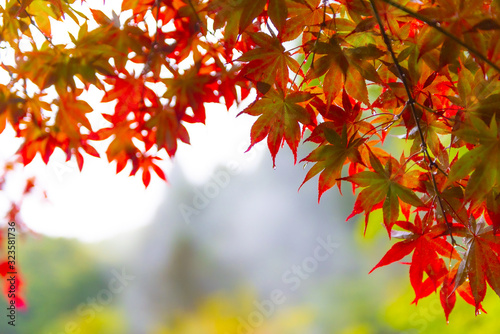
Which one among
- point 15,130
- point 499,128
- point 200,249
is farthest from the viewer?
point 200,249

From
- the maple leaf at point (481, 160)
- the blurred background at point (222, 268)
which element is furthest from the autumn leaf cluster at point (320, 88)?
the blurred background at point (222, 268)

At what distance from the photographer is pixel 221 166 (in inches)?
143

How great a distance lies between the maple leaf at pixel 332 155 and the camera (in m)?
0.50

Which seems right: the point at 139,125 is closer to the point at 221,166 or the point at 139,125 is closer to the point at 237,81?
the point at 237,81

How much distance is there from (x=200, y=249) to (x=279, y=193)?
0.91 metres

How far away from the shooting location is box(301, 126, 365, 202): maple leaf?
1.65 feet

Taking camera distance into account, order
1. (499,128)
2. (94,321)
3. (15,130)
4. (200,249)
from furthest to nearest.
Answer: (200,249) → (94,321) → (15,130) → (499,128)

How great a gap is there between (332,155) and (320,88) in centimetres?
12

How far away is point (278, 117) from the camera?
0.52 metres

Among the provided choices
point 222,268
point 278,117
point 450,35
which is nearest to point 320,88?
point 278,117

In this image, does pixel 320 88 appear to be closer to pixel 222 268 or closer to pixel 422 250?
pixel 422 250

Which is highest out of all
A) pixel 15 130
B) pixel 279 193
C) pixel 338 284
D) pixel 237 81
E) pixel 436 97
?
pixel 15 130

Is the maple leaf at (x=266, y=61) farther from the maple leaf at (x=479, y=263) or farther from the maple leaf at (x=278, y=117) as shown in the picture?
the maple leaf at (x=479, y=263)

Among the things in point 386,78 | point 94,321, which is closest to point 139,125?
point 386,78
